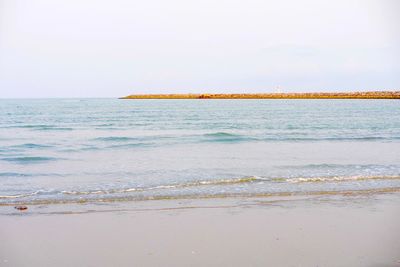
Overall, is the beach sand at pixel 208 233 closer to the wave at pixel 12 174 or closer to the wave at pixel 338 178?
the wave at pixel 338 178

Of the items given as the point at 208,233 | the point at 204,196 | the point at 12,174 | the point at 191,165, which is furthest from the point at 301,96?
the point at 208,233

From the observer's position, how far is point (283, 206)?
8852mm

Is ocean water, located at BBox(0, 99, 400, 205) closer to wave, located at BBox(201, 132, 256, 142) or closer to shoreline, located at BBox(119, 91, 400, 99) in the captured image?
wave, located at BBox(201, 132, 256, 142)

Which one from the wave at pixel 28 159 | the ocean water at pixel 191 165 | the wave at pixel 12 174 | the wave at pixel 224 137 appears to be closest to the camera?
the ocean water at pixel 191 165

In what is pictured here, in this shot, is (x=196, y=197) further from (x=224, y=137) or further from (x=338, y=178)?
(x=224, y=137)

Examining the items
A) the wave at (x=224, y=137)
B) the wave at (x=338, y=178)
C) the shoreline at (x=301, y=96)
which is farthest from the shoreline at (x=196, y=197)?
the shoreline at (x=301, y=96)

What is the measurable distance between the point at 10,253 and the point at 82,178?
6187 millimetres

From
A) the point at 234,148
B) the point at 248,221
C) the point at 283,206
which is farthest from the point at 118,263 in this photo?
the point at 234,148

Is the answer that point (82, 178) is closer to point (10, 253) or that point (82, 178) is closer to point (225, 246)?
point (10, 253)

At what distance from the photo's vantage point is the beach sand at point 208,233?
594cm

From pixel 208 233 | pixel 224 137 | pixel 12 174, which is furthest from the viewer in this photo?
pixel 224 137

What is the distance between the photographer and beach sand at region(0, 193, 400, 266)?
594 centimetres

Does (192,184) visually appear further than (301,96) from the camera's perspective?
No

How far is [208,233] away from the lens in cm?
704
